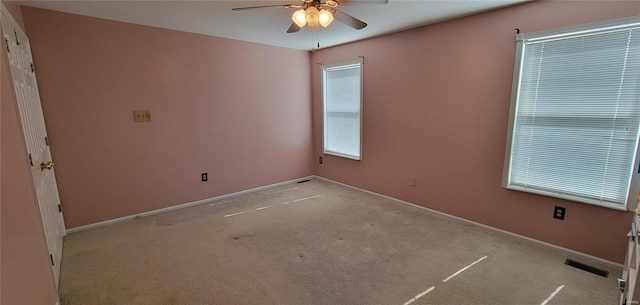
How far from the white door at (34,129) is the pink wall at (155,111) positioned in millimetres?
225

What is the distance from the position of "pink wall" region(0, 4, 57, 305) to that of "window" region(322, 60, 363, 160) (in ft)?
11.5

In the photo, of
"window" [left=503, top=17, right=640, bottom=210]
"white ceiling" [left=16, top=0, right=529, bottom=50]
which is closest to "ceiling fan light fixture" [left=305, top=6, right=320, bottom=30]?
"white ceiling" [left=16, top=0, right=529, bottom=50]

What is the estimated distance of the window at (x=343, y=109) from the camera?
13.8 ft

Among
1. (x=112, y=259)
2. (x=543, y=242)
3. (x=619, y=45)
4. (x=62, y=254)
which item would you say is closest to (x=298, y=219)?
(x=112, y=259)

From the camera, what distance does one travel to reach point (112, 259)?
8.16 feet

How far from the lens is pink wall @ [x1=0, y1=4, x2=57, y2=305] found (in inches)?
41.1

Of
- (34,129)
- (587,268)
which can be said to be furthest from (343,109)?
(34,129)

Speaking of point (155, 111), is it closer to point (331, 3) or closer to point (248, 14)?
point (248, 14)

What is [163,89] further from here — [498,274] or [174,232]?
[498,274]

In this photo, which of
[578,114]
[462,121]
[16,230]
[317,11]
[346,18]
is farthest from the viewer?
[462,121]

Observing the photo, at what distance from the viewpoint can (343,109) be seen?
4.46 meters

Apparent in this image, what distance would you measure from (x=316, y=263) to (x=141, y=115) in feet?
8.84

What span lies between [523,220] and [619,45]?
1.64 meters

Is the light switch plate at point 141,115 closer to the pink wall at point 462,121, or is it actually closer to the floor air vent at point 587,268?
the pink wall at point 462,121
